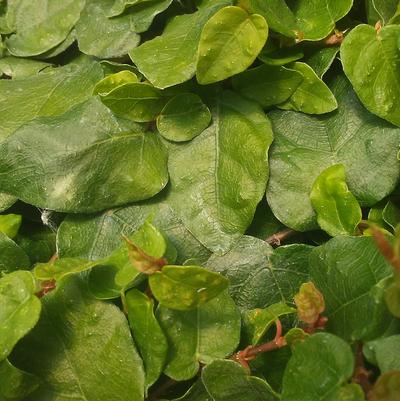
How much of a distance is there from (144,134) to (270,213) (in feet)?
0.64

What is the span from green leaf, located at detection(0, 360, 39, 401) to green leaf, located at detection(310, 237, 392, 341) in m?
0.34

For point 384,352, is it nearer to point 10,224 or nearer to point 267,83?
point 267,83

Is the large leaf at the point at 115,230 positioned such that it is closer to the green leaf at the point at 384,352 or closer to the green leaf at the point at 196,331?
the green leaf at the point at 196,331

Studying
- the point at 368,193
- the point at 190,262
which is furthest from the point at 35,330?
the point at 368,193

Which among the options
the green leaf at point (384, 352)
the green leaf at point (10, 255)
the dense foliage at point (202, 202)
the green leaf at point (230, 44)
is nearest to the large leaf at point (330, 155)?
the dense foliage at point (202, 202)

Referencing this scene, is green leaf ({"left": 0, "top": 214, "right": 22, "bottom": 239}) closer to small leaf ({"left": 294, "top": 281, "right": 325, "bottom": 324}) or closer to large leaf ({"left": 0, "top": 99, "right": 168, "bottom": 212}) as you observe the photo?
large leaf ({"left": 0, "top": 99, "right": 168, "bottom": 212})

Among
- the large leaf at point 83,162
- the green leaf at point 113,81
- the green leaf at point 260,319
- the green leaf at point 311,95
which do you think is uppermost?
the green leaf at point 113,81

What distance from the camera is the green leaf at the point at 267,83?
0.87m

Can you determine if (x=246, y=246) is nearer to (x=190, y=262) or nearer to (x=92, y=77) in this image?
(x=190, y=262)

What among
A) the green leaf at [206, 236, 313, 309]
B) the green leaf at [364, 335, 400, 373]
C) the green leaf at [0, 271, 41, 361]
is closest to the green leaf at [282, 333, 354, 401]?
the green leaf at [364, 335, 400, 373]

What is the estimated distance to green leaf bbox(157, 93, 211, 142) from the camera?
2.89 feet

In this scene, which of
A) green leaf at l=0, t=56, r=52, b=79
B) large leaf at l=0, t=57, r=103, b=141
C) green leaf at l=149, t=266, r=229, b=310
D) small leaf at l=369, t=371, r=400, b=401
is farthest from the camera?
green leaf at l=0, t=56, r=52, b=79

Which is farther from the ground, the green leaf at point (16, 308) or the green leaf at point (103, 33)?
the green leaf at point (103, 33)

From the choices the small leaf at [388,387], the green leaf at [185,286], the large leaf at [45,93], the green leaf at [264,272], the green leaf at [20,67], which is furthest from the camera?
the green leaf at [20,67]
